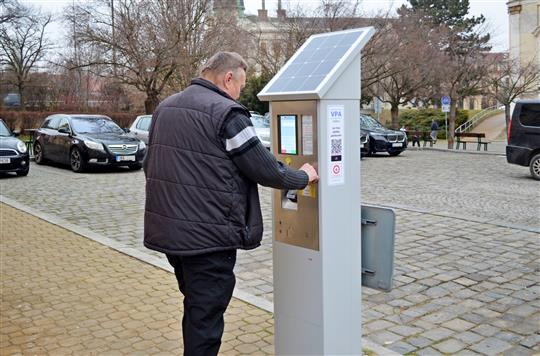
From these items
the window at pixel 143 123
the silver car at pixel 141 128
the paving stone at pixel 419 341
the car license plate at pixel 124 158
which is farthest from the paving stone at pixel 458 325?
the window at pixel 143 123

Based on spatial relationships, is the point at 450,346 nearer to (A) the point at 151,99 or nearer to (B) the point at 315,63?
(B) the point at 315,63

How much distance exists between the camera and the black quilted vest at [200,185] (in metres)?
2.96

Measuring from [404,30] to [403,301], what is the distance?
27045mm

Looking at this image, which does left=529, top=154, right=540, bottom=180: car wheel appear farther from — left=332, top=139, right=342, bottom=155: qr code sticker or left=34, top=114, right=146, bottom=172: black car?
left=332, top=139, right=342, bottom=155: qr code sticker

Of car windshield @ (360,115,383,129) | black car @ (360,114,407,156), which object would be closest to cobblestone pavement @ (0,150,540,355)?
black car @ (360,114,407,156)

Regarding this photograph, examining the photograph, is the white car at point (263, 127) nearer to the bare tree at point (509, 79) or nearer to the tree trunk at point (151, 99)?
the tree trunk at point (151, 99)

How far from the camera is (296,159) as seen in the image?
325 centimetres

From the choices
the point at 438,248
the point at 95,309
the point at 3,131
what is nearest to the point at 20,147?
the point at 3,131

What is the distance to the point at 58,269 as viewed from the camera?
21.1 feet

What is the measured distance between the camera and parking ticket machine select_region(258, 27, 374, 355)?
313 centimetres

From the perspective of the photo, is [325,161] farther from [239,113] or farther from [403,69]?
[403,69]

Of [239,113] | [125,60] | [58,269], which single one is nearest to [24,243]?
[58,269]

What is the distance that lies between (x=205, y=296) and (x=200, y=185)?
0.59 metres

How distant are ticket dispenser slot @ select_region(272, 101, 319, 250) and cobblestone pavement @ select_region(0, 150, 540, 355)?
1522 millimetres
